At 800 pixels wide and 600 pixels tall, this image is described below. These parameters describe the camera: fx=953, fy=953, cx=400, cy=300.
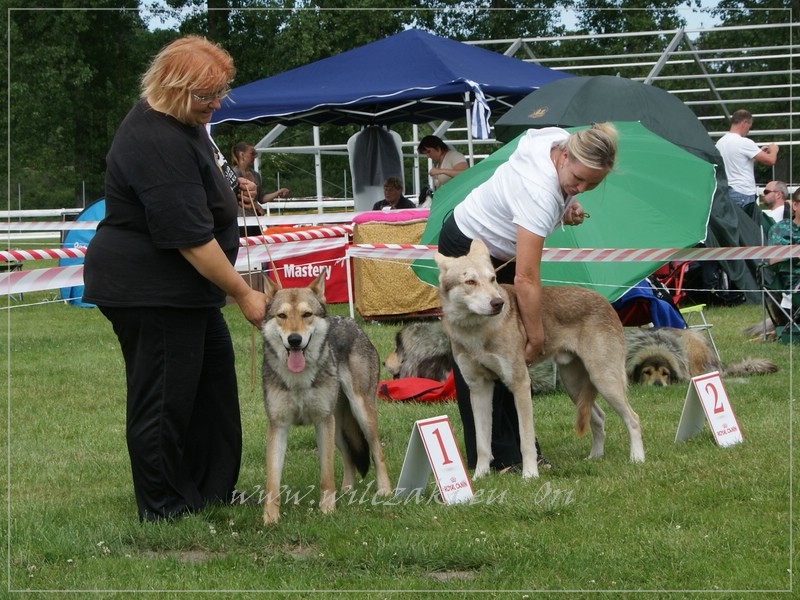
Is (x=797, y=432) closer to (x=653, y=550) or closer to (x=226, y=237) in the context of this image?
(x=653, y=550)

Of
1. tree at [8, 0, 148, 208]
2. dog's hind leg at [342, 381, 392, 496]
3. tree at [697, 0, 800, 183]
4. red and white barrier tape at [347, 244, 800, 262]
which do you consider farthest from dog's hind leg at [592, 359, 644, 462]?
tree at [697, 0, 800, 183]

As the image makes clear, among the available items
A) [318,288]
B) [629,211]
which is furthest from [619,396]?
[629,211]

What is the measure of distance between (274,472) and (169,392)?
623 millimetres

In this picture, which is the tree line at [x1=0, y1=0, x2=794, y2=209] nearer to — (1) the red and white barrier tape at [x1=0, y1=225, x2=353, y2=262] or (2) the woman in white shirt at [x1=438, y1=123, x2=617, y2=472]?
(1) the red and white barrier tape at [x1=0, y1=225, x2=353, y2=262]

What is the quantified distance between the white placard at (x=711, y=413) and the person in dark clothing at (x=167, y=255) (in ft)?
9.04

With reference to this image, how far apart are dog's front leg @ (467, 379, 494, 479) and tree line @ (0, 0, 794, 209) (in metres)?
4.90

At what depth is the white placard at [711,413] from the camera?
5.50 metres

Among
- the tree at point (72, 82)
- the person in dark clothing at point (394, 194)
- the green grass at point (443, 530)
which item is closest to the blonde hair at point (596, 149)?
the green grass at point (443, 530)

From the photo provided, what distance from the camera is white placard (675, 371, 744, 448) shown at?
550cm

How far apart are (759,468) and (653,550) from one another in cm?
148

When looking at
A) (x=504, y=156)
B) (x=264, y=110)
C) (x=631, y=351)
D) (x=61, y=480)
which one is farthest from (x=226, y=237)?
(x=264, y=110)

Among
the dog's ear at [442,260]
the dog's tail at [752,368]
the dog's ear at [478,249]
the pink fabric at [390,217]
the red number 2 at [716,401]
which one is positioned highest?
the dog's ear at [478,249]

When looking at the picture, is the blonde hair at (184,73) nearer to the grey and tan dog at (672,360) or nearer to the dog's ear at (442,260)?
the dog's ear at (442,260)

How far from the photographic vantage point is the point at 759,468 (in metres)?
4.91
